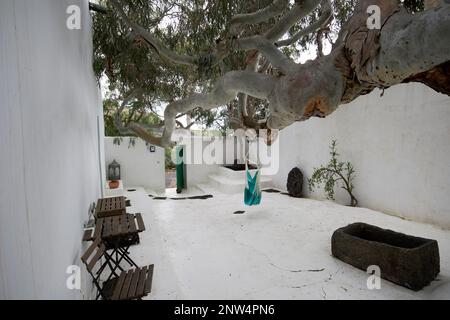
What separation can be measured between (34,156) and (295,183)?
7201 millimetres

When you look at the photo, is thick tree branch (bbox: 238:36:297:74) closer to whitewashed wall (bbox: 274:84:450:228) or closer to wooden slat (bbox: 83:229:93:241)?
wooden slat (bbox: 83:229:93:241)

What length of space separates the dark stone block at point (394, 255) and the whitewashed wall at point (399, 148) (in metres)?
2.02

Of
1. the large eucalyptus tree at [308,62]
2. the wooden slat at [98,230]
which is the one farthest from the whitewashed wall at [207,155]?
the wooden slat at [98,230]

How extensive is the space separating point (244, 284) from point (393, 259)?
178cm

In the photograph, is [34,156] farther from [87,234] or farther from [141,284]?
[87,234]

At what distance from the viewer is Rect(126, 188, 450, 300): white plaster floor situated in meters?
3.07

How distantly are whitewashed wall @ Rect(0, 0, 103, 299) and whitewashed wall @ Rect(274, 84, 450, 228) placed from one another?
5.83 m

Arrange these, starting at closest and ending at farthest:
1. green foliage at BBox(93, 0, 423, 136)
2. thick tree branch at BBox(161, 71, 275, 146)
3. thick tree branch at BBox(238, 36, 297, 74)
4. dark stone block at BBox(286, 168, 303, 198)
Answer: thick tree branch at BBox(238, 36, 297, 74) → thick tree branch at BBox(161, 71, 275, 146) → green foliage at BBox(93, 0, 423, 136) → dark stone block at BBox(286, 168, 303, 198)

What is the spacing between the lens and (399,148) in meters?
5.52

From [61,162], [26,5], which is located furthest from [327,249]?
[26,5]

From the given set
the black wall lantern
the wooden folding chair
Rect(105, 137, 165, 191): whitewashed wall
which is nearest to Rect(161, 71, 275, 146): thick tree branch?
the wooden folding chair

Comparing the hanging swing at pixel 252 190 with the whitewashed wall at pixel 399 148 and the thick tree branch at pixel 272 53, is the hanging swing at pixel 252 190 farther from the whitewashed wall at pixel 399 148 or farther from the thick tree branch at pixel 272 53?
the thick tree branch at pixel 272 53
